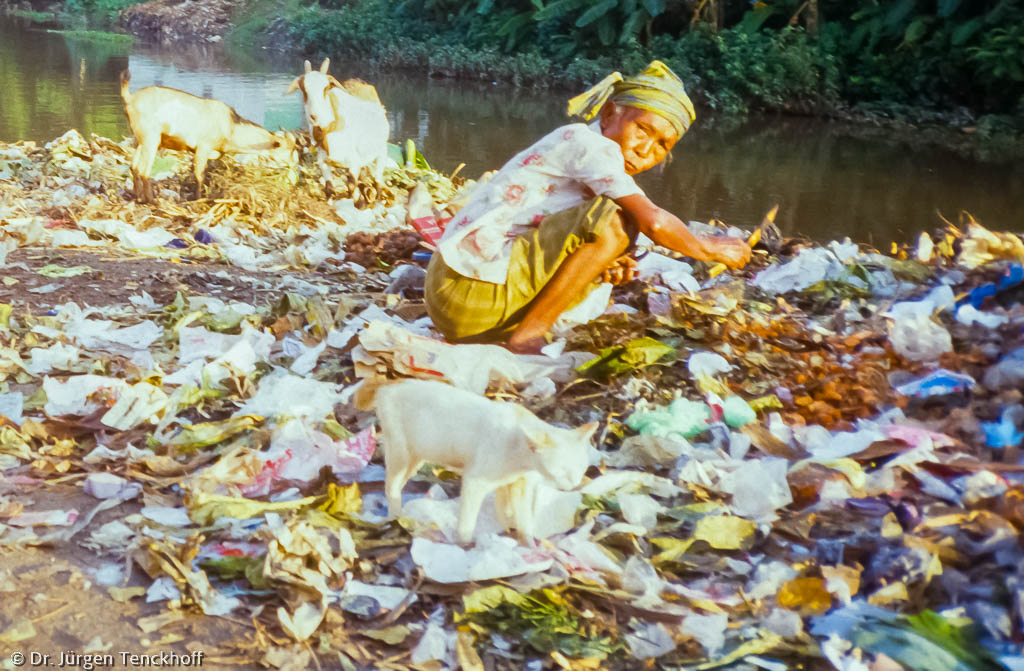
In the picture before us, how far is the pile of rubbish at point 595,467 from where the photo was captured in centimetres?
164

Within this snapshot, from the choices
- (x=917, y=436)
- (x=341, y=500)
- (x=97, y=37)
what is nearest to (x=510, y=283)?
(x=341, y=500)

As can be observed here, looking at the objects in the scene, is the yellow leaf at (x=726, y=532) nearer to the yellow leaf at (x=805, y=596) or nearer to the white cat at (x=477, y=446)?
the yellow leaf at (x=805, y=596)

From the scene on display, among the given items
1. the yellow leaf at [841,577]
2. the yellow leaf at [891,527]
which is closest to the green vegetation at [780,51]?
the yellow leaf at [891,527]

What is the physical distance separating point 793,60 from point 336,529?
12325mm

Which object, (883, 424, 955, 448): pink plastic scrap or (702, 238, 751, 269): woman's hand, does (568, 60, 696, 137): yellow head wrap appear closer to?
(702, 238, 751, 269): woman's hand

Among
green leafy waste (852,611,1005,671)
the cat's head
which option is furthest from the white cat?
green leafy waste (852,611,1005,671)

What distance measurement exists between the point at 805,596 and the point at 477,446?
2.20ft

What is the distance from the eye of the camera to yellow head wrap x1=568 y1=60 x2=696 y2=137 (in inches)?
102

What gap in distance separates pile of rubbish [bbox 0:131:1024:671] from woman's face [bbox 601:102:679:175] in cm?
51

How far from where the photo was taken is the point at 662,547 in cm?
189

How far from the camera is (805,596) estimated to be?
5.56 feet

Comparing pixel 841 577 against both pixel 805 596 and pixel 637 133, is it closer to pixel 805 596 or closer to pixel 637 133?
pixel 805 596

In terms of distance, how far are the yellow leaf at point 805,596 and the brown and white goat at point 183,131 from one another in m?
4.03

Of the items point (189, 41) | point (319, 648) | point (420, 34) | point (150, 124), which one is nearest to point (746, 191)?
point (150, 124)
